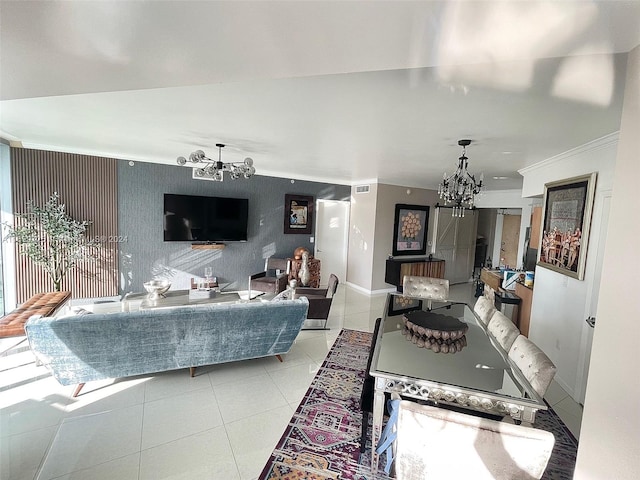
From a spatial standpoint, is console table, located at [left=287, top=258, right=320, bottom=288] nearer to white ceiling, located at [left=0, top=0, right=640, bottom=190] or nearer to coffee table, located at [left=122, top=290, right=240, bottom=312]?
coffee table, located at [left=122, top=290, right=240, bottom=312]

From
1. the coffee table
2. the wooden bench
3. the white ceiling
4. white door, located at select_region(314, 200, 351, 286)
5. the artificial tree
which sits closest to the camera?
the white ceiling

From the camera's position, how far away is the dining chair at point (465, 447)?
41.5 inches

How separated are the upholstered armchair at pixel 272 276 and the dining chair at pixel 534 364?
12.5ft

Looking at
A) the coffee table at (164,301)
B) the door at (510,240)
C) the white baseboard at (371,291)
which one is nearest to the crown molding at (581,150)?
the white baseboard at (371,291)

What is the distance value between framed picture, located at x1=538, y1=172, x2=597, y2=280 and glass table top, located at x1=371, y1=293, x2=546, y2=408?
1.19 m

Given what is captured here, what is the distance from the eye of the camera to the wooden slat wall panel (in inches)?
164

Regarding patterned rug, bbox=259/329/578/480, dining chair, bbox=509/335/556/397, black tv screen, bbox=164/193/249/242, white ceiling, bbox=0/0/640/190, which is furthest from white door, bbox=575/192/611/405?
black tv screen, bbox=164/193/249/242

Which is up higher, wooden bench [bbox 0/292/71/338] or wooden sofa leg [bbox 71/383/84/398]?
wooden bench [bbox 0/292/71/338]

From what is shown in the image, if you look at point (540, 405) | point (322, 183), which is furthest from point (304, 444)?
point (322, 183)

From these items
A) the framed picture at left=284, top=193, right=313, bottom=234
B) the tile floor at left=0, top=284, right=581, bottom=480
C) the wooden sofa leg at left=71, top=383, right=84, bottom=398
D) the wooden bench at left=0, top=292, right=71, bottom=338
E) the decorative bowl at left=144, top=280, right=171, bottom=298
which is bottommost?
the tile floor at left=0, top=284, right=581, bottom=480

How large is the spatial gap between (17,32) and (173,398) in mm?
2620

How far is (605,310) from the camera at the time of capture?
1031 mm

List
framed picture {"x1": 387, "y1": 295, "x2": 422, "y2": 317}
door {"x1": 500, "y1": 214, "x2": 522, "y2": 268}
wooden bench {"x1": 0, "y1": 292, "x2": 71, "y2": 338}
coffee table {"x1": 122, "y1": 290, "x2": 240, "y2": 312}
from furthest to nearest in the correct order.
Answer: door {"x1": 500, "y1": 214, "x2": 522, "y2": 268} → coffee table {"x1": 122, "y1": 290, "x2": 240, "y2": 312} → framed picture {"x1": 387, "y1": 295, "x2": 422, "y2": 317} → wooden bench {"x1": 0, "y1": 292, "x2": 71, "y2": 338}

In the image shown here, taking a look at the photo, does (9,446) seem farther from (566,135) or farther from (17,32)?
(566,135)
